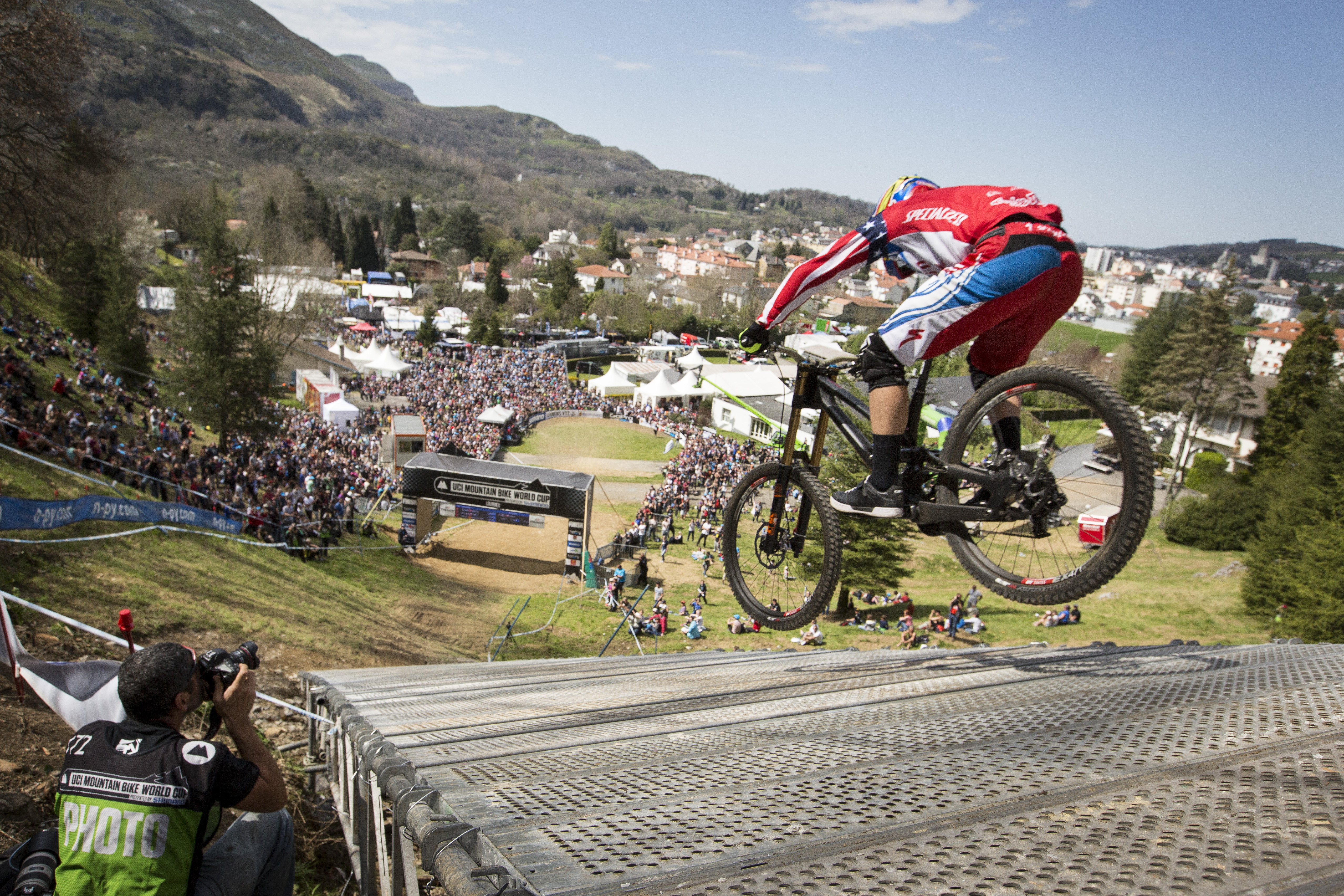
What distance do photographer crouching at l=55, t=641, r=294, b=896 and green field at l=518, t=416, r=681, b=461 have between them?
3640 cm

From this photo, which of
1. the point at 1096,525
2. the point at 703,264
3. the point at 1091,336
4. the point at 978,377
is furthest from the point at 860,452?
the point at 703,264

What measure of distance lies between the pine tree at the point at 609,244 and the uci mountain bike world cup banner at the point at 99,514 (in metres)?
122

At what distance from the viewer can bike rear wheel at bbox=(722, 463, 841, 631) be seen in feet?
16.8

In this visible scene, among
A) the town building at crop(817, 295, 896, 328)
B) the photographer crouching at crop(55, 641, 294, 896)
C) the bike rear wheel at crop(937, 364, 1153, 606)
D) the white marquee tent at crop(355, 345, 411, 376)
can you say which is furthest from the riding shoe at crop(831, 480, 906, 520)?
the town building at crop(817, 295, 896, 328)

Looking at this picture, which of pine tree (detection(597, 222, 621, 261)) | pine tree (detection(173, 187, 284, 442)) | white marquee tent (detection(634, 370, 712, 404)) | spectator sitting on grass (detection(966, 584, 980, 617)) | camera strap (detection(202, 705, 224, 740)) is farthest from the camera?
pine tree (detection(597, 222, 621, 261))

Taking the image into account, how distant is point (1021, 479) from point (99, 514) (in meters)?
14.6

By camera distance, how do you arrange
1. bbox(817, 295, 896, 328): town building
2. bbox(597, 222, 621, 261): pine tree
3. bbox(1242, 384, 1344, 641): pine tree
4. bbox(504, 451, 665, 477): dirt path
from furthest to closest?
bbox(597, 222, 621, 261): pine tree
bbox(817, 295, 896, 328): town building
bbox(504, 451, 665, 477): dirt path
bbox(1242, 384, 1344, 641): pine tree

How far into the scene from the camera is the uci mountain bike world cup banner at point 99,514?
397 inches

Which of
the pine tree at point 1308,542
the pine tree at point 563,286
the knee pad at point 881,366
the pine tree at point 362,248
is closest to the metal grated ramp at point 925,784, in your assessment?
the knee pad at point 881,366

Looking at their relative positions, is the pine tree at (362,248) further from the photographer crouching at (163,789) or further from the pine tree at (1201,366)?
the photographer crouching at (163,789)

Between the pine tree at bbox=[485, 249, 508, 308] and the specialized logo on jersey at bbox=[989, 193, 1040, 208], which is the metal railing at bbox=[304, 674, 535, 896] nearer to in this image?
the specialized logo on jersey at bbox=[989, 193, 1040, 208]

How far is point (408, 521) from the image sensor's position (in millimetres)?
23453

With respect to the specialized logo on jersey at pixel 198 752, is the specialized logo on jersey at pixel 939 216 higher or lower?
higher

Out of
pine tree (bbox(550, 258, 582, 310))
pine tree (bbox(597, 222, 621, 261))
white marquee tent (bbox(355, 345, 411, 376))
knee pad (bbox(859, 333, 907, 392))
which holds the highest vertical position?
pine tree (bbox(597, 222, 621, 261))
